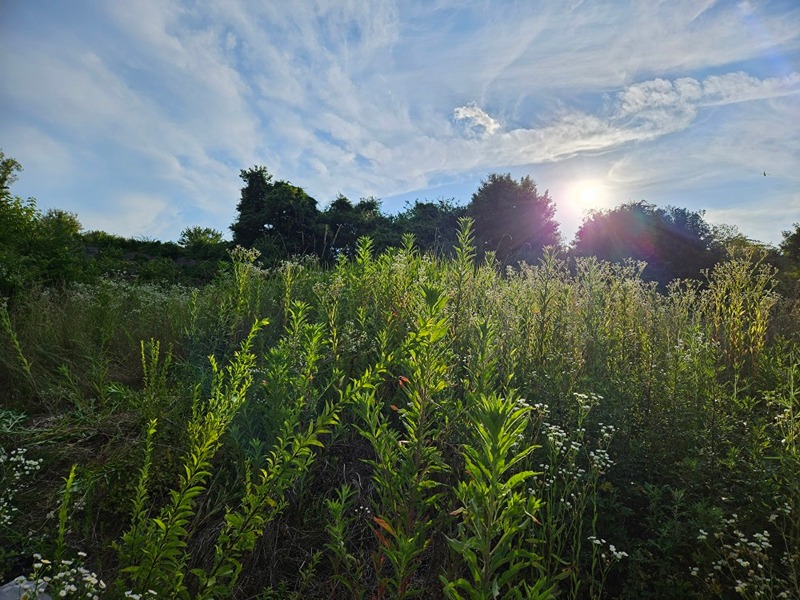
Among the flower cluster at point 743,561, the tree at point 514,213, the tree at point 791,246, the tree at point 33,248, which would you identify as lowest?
the flower cluster at point 743,561

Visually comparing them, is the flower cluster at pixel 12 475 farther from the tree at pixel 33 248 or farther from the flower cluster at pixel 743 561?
the tree at pixel 33 248

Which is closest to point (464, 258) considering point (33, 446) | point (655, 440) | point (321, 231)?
point (655, 440)

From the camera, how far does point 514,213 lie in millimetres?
25422

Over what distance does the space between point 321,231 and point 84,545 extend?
15512 mm

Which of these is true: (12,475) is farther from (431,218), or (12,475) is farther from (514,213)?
(514,213)

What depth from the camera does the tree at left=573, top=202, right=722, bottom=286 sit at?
17.6 meters

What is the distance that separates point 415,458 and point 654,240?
20.2 metres

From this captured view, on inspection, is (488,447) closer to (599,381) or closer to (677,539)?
(677,539)

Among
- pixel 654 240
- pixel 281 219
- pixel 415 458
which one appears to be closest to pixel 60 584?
pixel 415 458

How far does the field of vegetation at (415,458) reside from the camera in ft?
5.13

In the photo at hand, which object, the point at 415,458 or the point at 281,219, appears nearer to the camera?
the point at 415,458

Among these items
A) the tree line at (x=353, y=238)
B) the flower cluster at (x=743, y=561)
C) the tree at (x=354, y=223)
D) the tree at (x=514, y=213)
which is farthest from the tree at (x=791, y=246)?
the flower cluster at (x=743, y=561)

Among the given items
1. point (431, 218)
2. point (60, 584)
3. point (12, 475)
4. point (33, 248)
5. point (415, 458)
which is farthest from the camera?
point (431, 218)

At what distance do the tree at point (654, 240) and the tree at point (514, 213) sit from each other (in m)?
4.20
